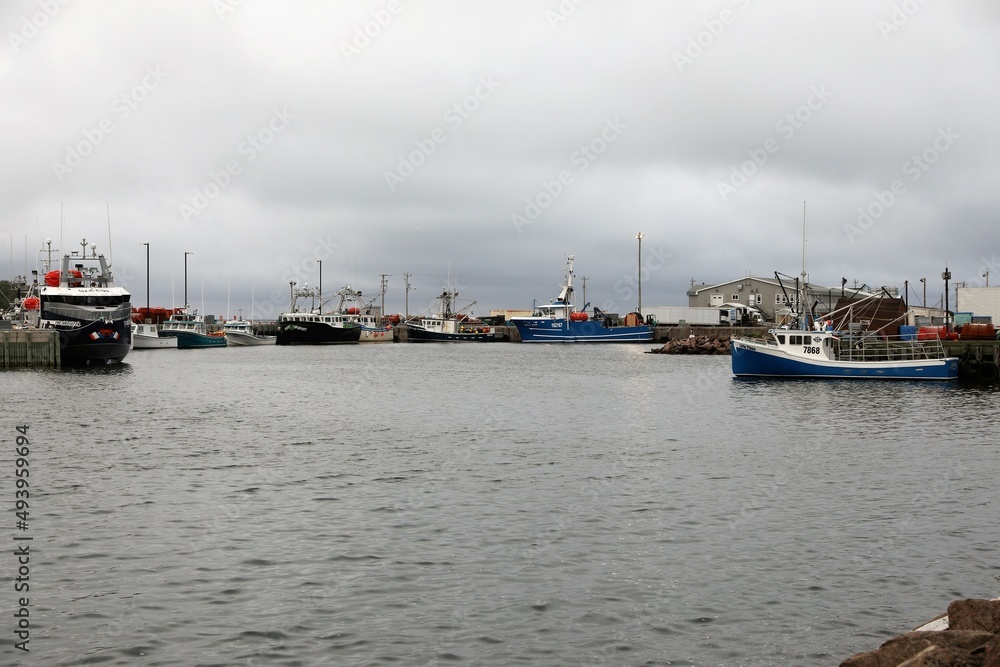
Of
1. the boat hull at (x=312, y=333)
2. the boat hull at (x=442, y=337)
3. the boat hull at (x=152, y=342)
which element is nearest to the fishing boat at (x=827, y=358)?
the boat hull at (x=152, y=342)

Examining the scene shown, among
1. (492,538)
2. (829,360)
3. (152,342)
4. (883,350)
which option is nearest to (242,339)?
(152,342)

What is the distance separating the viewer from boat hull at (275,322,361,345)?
5915 inches

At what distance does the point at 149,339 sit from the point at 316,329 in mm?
31600

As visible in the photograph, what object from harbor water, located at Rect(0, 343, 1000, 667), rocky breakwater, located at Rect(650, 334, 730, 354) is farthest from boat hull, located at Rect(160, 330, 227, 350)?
harbor water, located at Rect(0, 343, 1000, 667)

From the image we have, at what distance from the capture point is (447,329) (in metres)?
171

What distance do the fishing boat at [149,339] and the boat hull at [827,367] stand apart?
280 feet

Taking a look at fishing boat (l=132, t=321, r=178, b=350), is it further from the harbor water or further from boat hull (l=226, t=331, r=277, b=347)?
the harbor water

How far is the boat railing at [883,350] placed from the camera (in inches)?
2554

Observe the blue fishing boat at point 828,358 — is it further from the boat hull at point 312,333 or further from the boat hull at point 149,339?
the boat hull at point 312,333

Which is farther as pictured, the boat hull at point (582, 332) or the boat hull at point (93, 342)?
the boat hull at point (582, 332)

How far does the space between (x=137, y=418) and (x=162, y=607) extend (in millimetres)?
28418

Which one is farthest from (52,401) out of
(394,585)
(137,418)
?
(394,585)

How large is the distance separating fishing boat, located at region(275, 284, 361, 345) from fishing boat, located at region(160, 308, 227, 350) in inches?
429

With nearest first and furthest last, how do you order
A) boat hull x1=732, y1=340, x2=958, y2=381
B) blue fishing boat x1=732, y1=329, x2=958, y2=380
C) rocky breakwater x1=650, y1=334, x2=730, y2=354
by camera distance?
boat hull x1=732, y1=340, x2=958, y2=381
blue fishing boat x1=732, y1=329, x2=958, y2=380
rocky breakwater x1=650, y1=334, x2=730, y2=354
